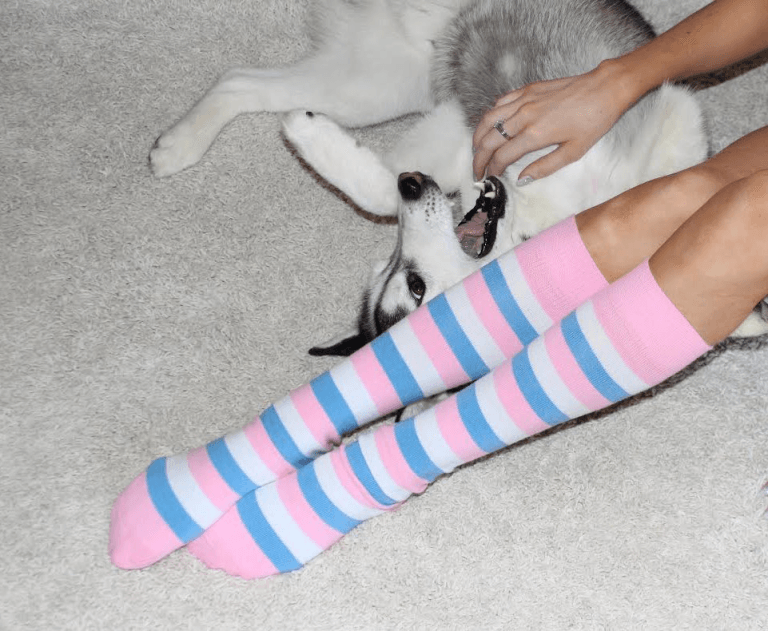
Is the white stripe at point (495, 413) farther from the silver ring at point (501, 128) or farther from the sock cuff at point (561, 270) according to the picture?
the silver ring at point (501, 128)

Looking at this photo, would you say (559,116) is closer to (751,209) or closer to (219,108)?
(751,209)

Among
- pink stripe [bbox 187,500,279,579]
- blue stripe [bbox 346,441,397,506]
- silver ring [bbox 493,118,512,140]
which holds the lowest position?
pink stripe [bbox 187,500,279,579]

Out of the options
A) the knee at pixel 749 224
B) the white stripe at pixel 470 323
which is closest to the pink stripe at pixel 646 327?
the knee at pixel 749 224

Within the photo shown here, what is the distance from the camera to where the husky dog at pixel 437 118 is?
1.62 meters

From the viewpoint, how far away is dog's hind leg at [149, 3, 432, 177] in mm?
1951

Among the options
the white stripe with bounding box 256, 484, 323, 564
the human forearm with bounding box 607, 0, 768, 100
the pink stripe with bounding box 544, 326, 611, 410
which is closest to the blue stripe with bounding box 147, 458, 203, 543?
the white stripe with bounding box 256, 484, 323, 564

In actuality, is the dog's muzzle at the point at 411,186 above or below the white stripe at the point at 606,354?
above

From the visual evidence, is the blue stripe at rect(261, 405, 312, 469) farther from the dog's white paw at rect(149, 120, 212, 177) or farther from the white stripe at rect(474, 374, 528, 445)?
the dog's white paw at rect(149, 120, 212, 177)

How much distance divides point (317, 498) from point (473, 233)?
0.61m

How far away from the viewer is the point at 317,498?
4.64ft

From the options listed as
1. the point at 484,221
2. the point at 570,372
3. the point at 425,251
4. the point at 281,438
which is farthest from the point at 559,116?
the point at 281,438

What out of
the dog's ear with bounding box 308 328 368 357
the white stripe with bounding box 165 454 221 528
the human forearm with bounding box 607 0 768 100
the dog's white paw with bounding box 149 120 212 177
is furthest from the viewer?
the dog's white paw with bounding box 149 120 212 177

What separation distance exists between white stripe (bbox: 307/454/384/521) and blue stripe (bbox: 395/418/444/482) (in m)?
0.13

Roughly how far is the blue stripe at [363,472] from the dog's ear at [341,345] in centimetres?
29
